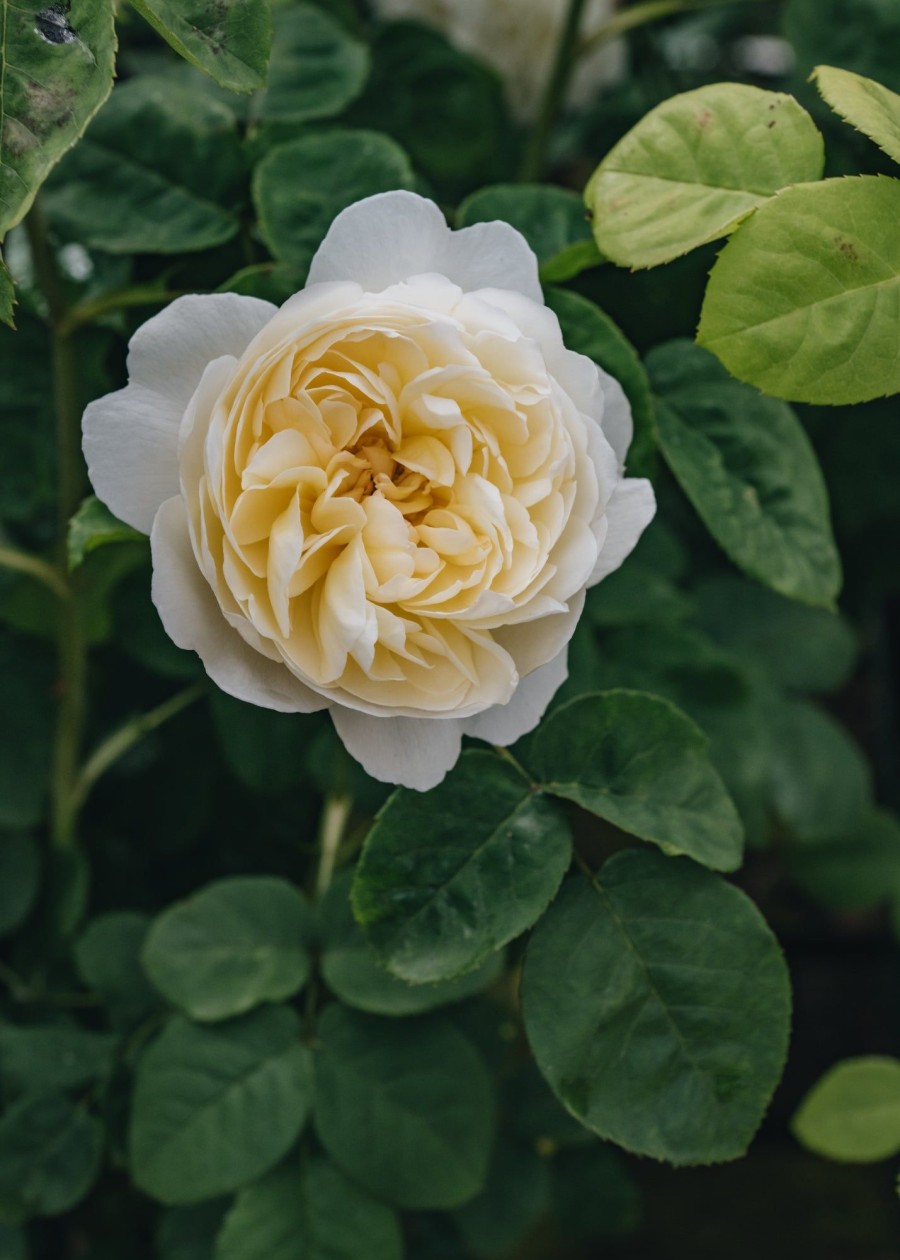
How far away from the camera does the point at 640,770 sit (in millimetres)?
457

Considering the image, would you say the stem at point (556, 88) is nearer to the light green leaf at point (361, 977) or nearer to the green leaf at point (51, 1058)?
the light green leaf at point (361, 977)

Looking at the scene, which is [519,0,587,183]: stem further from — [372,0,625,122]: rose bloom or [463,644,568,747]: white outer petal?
[463,644,568,747]: white outer petal

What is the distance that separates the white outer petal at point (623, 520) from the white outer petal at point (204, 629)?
11cm

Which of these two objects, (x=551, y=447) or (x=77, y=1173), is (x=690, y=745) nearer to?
(x=551, y=447)

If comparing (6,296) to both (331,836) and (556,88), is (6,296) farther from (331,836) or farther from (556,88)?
(556,88)

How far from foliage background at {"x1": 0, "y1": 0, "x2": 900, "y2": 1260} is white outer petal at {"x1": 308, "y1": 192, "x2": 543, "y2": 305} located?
7cm

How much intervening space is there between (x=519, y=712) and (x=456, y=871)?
2.7 inches

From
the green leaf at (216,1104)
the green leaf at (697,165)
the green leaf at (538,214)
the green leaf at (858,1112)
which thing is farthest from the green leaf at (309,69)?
the green leaf at (858,1112)

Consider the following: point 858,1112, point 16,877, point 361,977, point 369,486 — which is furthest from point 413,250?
point 858,1112

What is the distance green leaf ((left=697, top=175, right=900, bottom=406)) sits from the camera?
376 mm

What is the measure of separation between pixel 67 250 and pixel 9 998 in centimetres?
47

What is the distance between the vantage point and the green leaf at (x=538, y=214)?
0.51m

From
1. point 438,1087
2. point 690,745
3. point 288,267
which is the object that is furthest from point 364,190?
point 438,1087

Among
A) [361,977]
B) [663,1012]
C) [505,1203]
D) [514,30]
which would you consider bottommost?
[505,1203]
